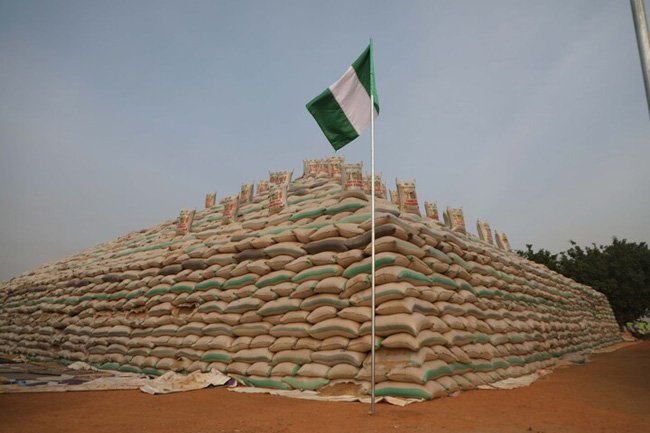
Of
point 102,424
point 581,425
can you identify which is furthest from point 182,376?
point 581,425

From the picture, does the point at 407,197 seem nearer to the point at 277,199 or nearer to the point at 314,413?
the point at 277,199

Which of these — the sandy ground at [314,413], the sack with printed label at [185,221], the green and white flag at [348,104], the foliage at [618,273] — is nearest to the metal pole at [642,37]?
the green and white flag at [348,104]

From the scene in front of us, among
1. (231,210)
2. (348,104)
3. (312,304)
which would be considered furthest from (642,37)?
(231,210)

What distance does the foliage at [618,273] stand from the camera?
18.5 m

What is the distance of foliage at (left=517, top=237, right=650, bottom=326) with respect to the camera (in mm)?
18516

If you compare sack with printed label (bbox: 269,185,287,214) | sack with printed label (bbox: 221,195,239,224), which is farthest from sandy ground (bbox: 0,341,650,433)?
sack with printed label (bbox: 221,195,239,224)

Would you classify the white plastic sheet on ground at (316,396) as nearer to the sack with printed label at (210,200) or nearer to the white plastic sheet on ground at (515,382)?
the white plastic sheet on ground at (515,382)

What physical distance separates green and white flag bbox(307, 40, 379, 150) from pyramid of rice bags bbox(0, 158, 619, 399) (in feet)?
3.13

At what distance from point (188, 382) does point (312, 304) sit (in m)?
1.64

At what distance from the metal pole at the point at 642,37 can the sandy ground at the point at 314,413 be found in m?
2.37

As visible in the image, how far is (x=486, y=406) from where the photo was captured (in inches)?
128

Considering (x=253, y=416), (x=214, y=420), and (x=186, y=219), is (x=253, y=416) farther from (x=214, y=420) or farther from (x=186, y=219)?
(x=186, y=219)

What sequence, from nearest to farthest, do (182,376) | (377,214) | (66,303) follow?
(377,214) < (182,376) < (66,303)

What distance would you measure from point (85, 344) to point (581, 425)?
6751 mm
